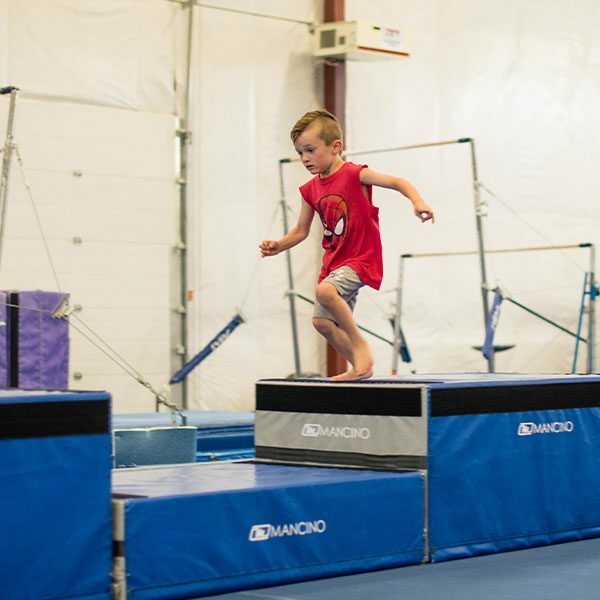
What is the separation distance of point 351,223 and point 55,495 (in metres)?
1.93

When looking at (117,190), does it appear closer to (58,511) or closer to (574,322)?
(574,322)

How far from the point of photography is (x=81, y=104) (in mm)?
8961

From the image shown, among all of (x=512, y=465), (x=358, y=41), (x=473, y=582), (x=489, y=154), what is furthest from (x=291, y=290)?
(x=473, y=582)

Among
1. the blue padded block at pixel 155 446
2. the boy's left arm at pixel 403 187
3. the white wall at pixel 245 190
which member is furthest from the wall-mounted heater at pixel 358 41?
the boy's left arm at pixel 403 187

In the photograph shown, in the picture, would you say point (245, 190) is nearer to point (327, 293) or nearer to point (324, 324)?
point (324, 324)

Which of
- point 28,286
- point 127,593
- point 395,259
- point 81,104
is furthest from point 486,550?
point 395,259

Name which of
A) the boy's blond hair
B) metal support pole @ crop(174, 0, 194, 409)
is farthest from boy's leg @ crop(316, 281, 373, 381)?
metal support pole @ crop(174, 0, 194, 409)

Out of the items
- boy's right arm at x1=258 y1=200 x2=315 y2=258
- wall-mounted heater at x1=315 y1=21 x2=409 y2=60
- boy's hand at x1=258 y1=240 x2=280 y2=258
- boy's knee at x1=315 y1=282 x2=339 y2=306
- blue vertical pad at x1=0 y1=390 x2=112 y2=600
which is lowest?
blue vertical pad at x1=0 y1=390 x2=112 y2=600

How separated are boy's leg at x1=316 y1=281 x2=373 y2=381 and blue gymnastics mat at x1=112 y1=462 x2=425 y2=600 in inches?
26.9

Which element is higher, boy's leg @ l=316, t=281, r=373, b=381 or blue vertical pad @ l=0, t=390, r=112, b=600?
boy's leg @ l=316, t=281, r=373, b=381

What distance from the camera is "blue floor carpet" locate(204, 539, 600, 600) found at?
3.06 meters

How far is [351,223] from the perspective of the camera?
4379mm

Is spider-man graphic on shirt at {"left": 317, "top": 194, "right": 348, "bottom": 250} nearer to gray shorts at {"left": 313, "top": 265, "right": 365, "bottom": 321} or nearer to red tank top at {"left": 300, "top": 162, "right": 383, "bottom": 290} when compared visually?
red tank top at {"left": 300, "top": 162, "right": 383, "bottom": 290}

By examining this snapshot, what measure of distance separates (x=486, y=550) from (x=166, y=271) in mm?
5991
